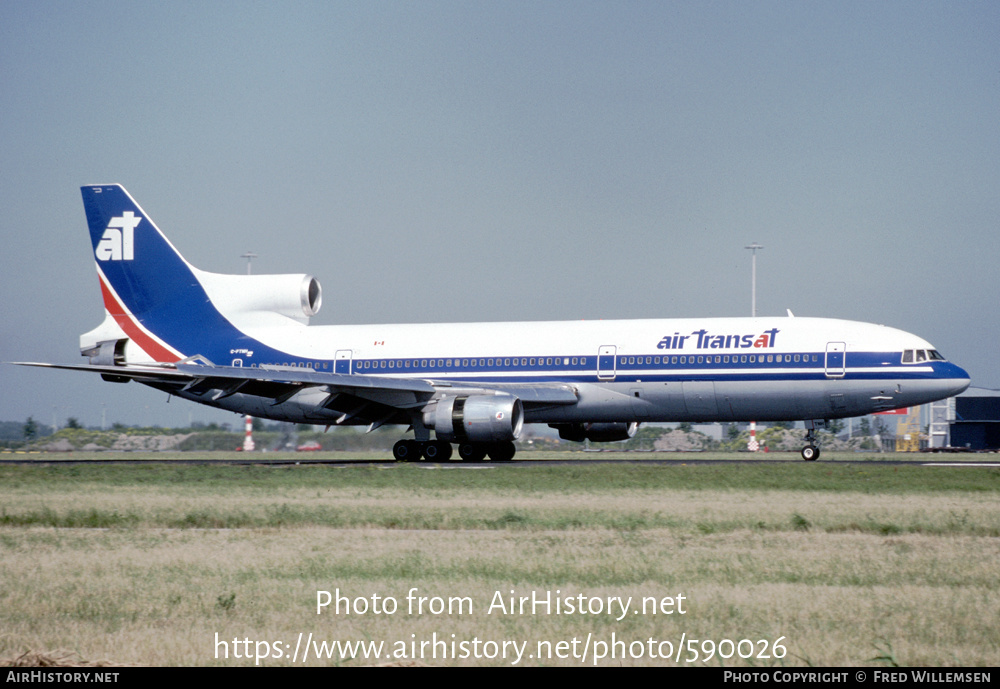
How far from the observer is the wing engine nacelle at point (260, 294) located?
39.2 metres

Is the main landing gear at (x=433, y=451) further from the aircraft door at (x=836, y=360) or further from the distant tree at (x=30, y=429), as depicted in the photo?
the distant tree at (x=30, y=429)

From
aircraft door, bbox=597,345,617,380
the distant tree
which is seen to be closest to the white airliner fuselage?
aircraft door, bbox=597,345,617,380

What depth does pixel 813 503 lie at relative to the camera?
1930cm

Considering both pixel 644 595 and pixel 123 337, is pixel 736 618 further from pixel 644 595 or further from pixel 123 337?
pixel 123 337

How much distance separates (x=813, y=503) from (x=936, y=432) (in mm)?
61670

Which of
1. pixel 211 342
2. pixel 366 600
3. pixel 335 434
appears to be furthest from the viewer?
pixel 335 434

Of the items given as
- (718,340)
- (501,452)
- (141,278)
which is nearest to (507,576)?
(718,340)

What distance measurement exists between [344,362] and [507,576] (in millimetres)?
26434

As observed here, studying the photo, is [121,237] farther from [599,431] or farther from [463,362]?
[599,431]

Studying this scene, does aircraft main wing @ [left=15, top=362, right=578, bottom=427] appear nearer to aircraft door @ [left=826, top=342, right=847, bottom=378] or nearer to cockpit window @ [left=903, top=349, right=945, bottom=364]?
aircraft door @ [left=826, top=342, right=847, bottom=378]

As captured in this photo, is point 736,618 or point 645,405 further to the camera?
point 645,405

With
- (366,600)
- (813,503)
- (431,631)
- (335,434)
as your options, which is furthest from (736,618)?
(335,434)

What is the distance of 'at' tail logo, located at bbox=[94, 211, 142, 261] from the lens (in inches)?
1572

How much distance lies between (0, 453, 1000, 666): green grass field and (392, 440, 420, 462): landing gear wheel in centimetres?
1328
